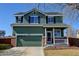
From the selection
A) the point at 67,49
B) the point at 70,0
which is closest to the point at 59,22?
the point at 67,49

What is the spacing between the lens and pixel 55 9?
3.88 meters

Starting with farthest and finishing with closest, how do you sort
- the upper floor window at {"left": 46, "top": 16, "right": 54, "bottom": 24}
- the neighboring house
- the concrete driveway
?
the upper floor window at {"left": 46, "top": 16, "right": 54, "bottom": 24}, the neighboring house, the concrete driveway

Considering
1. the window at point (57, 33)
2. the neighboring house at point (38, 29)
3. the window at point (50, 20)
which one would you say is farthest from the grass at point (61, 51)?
the window at point (50, 20)

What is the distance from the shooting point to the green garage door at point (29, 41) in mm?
3943

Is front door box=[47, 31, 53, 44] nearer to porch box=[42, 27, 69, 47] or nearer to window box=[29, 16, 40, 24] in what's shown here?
porch box=[42, 27, 69, 47]

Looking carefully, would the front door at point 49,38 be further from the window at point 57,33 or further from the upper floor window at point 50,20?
the upper floor window at point 50,20

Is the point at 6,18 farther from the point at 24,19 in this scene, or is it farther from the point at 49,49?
the point at 49,49

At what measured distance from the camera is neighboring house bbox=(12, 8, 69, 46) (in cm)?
394

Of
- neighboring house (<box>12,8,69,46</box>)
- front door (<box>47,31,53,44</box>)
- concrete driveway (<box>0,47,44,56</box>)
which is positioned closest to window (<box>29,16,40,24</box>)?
neighboring house (<box>12,8,69,46</box>)

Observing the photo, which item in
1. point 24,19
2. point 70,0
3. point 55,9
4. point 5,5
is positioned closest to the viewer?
point 70,0

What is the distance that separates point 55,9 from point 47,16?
13.9 inches

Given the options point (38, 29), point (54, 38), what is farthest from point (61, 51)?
point (38, 29)

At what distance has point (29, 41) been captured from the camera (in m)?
4.03

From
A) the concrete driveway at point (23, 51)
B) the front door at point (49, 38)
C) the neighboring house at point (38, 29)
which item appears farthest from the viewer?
the front door at point (49, 38)
